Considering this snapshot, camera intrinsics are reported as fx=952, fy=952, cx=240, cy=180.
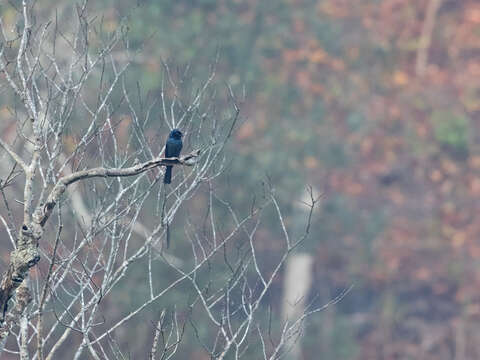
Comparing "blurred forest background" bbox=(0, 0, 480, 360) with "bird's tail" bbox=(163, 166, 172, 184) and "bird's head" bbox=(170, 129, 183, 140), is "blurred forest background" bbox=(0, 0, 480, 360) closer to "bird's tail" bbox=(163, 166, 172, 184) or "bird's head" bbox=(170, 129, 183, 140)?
"bird's head" bbox=(170, 129, 183, 140)

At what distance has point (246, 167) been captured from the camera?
13906 millimetres

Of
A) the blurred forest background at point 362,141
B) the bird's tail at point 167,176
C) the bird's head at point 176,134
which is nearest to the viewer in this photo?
the bird's tail at point 167,176

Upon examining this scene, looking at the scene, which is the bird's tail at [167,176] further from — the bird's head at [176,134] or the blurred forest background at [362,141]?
the blurred forest background at [362,141]

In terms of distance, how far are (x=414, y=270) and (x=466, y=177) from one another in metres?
2.00

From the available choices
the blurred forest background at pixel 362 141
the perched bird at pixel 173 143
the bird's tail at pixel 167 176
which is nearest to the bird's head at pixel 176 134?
the perched bird at pixel 173 143

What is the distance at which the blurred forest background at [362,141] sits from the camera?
14.2 meters

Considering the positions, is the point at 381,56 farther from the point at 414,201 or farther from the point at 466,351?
the point at 466,351

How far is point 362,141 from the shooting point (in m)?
16.9

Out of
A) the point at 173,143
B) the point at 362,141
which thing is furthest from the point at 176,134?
the point at 362,141

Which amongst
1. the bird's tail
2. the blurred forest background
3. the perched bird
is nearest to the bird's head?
the perched bird

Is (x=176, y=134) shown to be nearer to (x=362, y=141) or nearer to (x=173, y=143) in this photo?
(x=173, y=143)

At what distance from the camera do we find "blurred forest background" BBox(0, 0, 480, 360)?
1422 centimetres

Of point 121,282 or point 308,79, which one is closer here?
point 121,282

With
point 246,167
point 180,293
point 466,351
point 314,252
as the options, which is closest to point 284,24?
point 246,167
